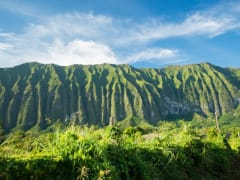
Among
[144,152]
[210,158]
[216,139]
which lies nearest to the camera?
[144,152]

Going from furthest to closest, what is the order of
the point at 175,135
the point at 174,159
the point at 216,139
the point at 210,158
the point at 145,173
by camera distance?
the point at 216,139
the point at 210,158
the point at 175,135
the point at 174,159
the point at 145,173

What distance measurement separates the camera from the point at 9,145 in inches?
231

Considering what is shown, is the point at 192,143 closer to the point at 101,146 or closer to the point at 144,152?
the point at 144,152

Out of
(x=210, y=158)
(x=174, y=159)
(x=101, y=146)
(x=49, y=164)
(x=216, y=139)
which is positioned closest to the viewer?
(x=49, y=164)

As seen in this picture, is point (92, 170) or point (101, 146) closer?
point (92, 170)

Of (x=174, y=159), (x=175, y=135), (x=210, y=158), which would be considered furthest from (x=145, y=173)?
(x=210, y=158)

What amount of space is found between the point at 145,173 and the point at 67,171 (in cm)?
241

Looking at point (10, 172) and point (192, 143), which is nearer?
point (10, 172)

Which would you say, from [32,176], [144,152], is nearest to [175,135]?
[144,152]

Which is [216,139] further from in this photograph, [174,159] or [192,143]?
[174,159]

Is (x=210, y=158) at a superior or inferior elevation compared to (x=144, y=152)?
inferior

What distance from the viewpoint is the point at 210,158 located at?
1367 centimetres

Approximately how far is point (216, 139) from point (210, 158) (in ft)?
15.4

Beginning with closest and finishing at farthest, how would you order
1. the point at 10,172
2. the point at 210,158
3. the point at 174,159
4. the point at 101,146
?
the point at 10,172 → the point at 101,146 → the point at 174,159 → the point at 210,158
